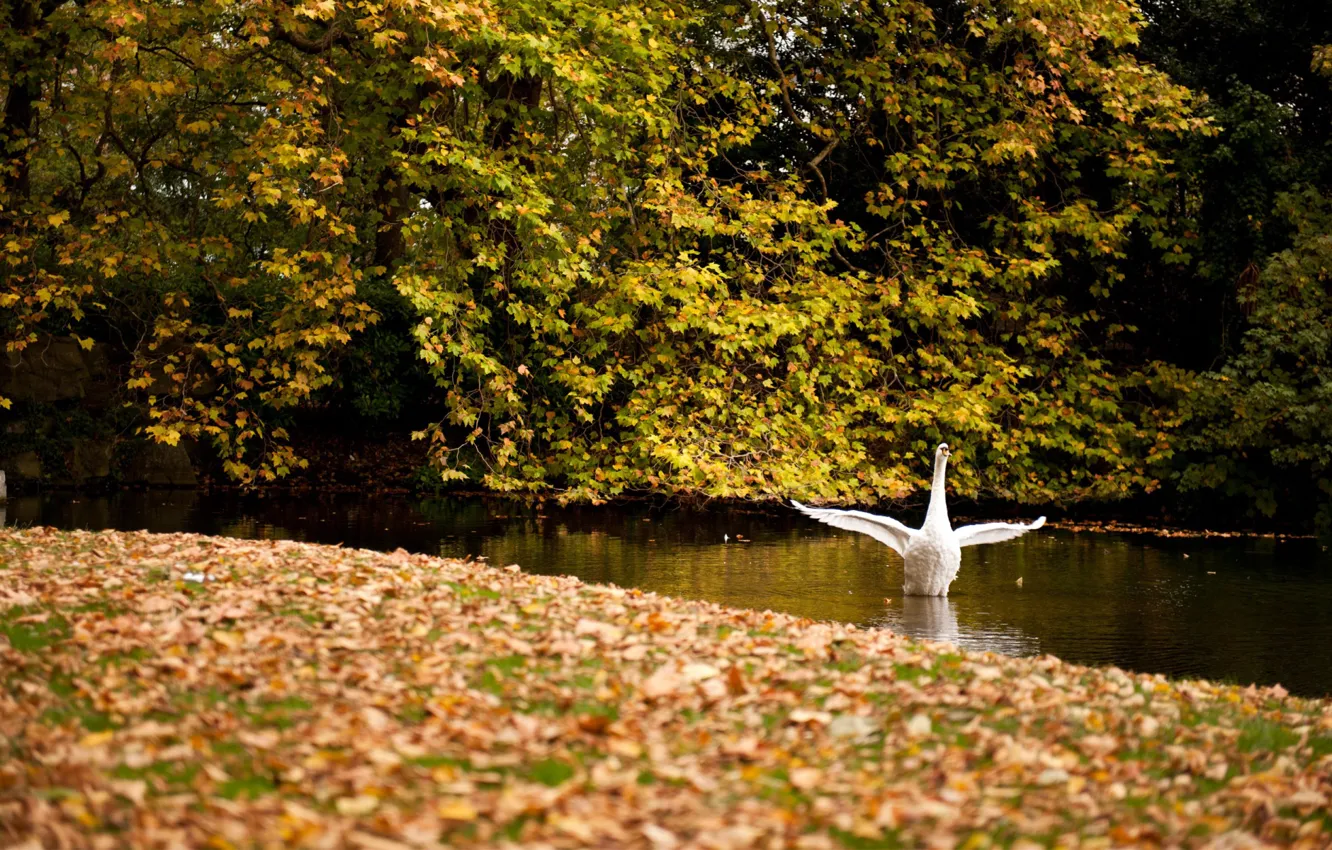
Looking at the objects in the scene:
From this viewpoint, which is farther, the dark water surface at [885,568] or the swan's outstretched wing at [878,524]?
the swan's outstretched wing at [878,524]

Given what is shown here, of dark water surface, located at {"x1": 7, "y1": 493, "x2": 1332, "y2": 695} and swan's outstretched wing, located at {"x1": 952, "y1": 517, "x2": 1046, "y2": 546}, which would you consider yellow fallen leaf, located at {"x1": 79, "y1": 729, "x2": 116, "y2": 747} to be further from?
swan's outstretched wing, located at {"x1": 952, "y1": 517, "x2": 1046, "y2": 546}

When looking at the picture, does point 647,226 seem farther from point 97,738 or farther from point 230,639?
point 97,738

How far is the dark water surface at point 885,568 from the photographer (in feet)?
37.6

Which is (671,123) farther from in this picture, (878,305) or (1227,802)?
(1227,802)

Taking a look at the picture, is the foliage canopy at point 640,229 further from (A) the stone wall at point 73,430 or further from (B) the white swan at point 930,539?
(B) the white swan at point 930,539

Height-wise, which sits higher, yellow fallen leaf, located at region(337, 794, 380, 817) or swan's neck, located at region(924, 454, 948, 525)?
swan's neck, located at region(924, 454, 948, 525)

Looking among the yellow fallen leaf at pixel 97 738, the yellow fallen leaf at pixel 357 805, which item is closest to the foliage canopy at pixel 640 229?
the yellow fallen leaf at pixel 97 738

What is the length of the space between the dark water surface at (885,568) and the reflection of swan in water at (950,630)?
0.14ft

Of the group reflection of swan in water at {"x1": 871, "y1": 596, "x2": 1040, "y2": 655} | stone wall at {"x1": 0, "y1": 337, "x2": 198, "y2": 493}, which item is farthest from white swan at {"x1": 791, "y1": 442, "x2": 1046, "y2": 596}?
stone wall at {"x1": 0, "y1": 337, "x2": 198, "y2": 493}

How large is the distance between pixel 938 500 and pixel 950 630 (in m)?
2.39

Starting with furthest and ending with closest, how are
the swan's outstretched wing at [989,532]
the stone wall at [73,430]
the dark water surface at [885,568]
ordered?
the stone wall at [73,430] → the swan's outstretched wing at [989,532] → the dark water surface at [885,568]

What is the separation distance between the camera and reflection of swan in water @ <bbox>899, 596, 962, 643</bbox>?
11188 millimetres

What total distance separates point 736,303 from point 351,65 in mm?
6854

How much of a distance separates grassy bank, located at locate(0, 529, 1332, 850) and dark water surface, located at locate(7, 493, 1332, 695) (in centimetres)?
338
